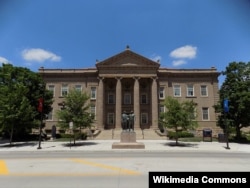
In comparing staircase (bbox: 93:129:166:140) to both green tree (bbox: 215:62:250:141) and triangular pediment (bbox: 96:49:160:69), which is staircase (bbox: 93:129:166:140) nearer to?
green tree (bbox: 215:62:250:141)

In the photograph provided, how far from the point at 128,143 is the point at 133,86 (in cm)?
2558

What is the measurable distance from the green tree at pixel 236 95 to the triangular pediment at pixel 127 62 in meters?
14.8

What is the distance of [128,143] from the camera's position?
82.7 feet

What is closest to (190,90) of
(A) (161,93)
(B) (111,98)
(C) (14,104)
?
(A) (161,93)

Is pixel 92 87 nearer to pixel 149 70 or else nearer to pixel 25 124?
pixel 149 70

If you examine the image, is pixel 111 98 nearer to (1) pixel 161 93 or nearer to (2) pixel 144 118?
(2) pixel 144 118

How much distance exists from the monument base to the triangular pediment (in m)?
23.5

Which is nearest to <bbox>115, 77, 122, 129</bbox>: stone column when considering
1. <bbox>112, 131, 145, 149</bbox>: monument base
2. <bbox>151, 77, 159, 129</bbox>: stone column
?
<bbox>151, 77, 159, 129</bbox>: stone column

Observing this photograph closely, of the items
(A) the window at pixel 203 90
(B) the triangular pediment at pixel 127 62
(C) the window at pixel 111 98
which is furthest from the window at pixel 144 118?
(A) the window at pixel 203 90

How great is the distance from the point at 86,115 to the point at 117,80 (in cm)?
1845

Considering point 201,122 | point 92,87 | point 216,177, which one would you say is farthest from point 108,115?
point 216,177

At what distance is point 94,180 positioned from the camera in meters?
9.55

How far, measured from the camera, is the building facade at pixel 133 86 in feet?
155

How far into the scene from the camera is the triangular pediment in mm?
47281
